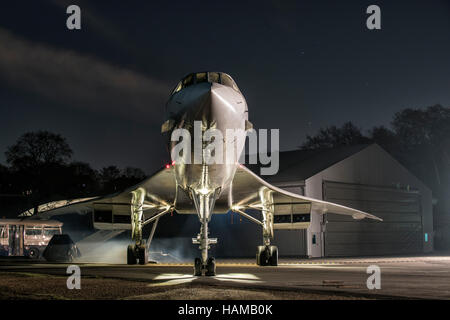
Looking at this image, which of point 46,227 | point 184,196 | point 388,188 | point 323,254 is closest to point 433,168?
point 388,188

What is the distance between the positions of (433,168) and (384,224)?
28399 mm

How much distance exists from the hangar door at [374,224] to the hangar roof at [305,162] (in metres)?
1.41

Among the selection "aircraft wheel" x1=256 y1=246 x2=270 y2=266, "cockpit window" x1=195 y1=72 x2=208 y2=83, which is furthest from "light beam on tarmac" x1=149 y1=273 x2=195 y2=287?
"aircraft wheel" x1=256 y1=246 x2=270 y2=266

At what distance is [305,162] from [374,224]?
6709 millimetres

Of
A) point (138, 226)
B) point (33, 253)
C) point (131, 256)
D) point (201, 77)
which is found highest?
point (201, 77)

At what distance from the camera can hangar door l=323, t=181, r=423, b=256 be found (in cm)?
Result: 3206

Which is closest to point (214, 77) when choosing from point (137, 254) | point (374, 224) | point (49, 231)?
point (137, 254)

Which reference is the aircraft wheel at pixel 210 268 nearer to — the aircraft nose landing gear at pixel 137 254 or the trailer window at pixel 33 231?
the aircraft nose landing gear at pixel 137 254

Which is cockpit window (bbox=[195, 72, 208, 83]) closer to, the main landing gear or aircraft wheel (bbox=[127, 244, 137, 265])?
the main landing gear

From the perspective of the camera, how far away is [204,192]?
12828 millimetres

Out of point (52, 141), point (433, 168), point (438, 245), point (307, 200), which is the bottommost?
point (438, 245)

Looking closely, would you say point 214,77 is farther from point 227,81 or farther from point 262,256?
point 262,256

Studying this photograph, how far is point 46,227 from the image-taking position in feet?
99.2
